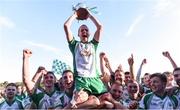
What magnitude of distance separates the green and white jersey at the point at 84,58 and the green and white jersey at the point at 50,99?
2.46 ft

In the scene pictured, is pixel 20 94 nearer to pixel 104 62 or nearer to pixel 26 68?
pixel 26 68

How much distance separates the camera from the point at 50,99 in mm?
7285

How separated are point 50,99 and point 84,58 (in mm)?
1180

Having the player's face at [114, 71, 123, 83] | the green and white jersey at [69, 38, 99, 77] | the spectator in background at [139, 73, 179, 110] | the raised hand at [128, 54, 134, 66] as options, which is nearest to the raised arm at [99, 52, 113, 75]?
the player's face at [114, 71, 123, 83]

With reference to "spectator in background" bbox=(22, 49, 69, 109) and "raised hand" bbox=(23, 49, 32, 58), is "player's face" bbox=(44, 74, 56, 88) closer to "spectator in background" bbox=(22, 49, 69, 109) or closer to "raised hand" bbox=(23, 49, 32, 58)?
"spectator in background" bbox=(22, 49, 69, 109)

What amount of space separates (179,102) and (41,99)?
2.68 m

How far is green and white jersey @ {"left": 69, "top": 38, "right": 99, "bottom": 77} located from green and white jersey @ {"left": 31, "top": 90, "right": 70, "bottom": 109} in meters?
0.75

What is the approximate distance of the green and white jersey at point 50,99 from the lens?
7109 millimetres

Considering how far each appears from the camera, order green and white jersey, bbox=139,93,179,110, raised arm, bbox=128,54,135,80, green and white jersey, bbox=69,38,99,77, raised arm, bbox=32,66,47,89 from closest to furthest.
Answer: green and white jersey, bbox=139,93,179,110, green and white jersey, bbox=69,38,99,77, raised arm, bbox=32,66,47,89, raised arm, bbox=128,54,135,80

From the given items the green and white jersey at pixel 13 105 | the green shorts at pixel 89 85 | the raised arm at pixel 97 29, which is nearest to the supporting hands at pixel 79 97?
the green shorts at pixel 89 85

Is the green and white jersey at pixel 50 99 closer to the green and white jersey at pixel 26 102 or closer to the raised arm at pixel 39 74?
the green and white jersey at pixel 26 102

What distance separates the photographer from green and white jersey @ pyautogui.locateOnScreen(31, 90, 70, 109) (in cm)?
711

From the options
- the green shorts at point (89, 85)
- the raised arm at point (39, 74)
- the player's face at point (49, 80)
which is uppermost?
the raised arm at point (39, 74)

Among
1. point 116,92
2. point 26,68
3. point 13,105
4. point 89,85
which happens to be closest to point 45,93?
point 26,68
